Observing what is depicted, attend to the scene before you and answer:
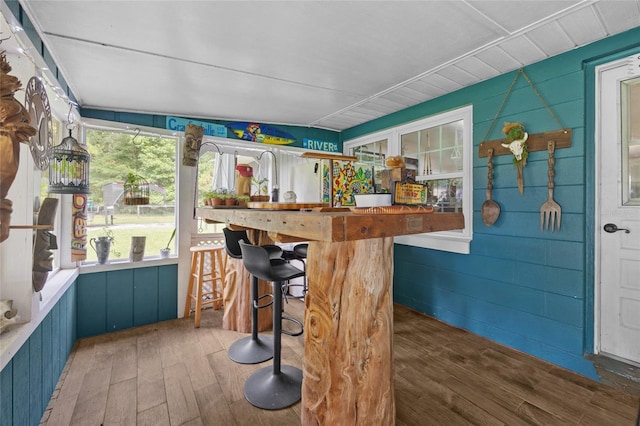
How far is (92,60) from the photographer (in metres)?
1.81

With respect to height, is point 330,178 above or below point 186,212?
above

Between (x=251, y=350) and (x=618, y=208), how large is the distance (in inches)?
111

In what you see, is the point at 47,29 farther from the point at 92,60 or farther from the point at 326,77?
the point at 326,77

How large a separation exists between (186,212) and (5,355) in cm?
199

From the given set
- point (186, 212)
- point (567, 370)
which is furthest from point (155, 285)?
point (567, 370)

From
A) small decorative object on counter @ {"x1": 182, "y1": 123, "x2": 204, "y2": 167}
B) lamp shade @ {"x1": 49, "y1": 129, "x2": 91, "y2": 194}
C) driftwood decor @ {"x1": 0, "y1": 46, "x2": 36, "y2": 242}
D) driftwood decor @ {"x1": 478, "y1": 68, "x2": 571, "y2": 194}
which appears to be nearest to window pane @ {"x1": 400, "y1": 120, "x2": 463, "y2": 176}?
Result: driftwood decor @ {"x1": 478, "y1": 68, "x2": 571, "y2": 194}

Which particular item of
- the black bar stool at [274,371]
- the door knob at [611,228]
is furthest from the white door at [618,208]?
the black bar stool at [274,371]

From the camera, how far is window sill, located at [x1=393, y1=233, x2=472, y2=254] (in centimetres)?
259

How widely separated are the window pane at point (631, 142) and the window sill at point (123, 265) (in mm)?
3792

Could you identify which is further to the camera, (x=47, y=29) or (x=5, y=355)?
(x=47, y=29)

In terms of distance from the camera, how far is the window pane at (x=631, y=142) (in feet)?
5.99

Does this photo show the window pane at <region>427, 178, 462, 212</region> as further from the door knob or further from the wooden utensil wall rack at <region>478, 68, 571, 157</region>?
the door knob

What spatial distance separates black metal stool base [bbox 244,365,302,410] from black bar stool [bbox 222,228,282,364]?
8.4 inches

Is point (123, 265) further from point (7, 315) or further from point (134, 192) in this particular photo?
point (7, 315)
